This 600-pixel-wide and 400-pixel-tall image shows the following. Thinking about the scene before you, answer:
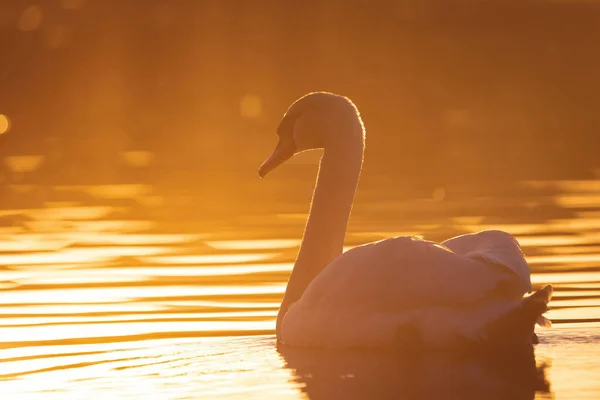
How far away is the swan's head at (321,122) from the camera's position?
15.2m

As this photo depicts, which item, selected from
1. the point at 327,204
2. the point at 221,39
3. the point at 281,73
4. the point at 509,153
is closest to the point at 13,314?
the point at 327,204

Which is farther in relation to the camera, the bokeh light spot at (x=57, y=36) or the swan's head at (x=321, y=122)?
the bokeh light spot at (x=57, y=36)

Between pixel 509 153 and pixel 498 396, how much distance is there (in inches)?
749

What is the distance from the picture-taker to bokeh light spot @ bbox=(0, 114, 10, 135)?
3917cm

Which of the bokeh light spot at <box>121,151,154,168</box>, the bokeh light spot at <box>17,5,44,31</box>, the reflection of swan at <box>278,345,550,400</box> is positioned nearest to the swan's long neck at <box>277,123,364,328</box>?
the reflection of swan at <box>278,345,550,400</box>

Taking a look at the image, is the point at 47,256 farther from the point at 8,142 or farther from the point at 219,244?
the point at 8,142

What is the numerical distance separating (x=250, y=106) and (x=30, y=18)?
24922 millimetres

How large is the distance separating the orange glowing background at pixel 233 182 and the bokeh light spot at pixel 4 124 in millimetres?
119

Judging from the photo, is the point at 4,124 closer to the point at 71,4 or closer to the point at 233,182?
the point at 233,182

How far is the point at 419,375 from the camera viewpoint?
39.1ft

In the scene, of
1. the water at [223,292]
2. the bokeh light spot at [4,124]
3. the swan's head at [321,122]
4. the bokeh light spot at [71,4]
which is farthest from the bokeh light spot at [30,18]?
the swan's head at [321,122]

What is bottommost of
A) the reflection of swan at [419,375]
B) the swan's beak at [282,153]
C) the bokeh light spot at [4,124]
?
the reflection of swan at [419,375]

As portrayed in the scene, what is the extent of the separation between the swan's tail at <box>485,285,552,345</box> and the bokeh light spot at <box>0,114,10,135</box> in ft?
91.0

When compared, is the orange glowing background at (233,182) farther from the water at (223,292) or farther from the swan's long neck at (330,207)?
the swan's long neck at (330,207)
